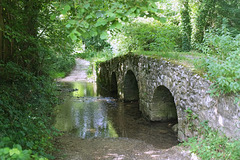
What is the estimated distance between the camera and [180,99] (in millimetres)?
4820

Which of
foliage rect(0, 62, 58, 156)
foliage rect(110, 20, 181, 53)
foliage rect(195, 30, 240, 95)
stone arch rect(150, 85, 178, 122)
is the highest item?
foliage rect(110, 20, 181, 53)

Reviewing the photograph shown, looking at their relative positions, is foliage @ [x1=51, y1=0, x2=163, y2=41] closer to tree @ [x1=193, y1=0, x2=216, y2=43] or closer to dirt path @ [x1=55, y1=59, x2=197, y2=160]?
dirt path @ [x1=55, y1=59, x2=197, y2=160]

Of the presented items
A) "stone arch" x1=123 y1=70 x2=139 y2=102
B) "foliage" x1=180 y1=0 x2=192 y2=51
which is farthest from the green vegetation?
"foliage" x1=180 y1=0 x2=192 y2=51

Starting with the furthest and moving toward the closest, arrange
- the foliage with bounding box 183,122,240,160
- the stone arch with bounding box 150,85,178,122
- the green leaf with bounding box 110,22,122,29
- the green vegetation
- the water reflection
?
the stone arch with bounding box 150,85,178,122, the water reflection, the foliage with bounding box 183,122,240,160, the green vegetation, the green leaf with bounding box 110,22,122,29

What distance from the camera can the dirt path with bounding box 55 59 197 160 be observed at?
12.6 ft

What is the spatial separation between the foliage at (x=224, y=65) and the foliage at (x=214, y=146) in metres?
0.74

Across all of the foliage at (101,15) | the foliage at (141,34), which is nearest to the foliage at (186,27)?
the foliage at (141,34)

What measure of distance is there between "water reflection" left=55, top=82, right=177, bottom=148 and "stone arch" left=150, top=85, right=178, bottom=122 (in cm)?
28

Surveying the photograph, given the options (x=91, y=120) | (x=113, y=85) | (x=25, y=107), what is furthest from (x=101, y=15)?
(x=113, y=85)

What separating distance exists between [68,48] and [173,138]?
384 centimetres

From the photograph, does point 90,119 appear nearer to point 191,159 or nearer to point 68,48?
point 68,48

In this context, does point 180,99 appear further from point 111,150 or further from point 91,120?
point 91,120

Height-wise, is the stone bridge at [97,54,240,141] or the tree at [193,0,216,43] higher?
the tree at [193,0,216,43]

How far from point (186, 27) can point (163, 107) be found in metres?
8.04
